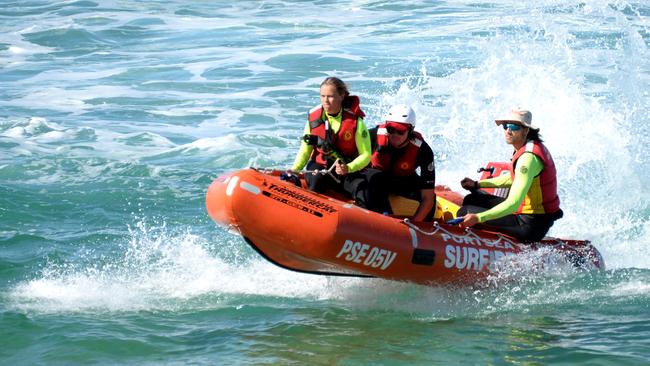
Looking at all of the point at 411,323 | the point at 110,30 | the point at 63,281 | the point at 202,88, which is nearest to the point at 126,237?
the point at 63,281

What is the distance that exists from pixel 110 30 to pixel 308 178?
14.8 metres

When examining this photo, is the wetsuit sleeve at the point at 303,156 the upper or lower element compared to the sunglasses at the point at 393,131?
lower

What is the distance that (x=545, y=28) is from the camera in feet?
58.1

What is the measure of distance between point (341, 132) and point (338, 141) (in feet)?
0.29

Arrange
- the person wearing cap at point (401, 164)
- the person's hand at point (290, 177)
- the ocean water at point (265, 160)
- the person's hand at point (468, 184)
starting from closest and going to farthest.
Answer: the ocean water at point (265, 160), the person wearing cap at point (401, 164), the person's hand at point (290, 177), the person's hand at point (468, 184)

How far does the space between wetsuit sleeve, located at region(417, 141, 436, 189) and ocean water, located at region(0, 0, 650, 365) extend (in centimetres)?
78

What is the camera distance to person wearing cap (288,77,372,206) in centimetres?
711

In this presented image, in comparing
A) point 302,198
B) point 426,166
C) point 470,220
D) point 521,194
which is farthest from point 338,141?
point 521,194

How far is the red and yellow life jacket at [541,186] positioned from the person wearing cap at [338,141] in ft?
3.70

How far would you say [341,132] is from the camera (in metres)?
7.23

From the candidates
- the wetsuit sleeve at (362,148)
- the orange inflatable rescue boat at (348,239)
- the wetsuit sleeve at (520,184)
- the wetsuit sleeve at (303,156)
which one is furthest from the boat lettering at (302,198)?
the wetsuit sleeve at (520,184)

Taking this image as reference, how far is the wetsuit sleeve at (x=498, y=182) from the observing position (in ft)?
25.0

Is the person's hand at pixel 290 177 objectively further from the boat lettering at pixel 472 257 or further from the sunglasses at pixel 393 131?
the boat lettering at pixel 472 257

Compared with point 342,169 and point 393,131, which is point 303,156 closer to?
point 342,169
